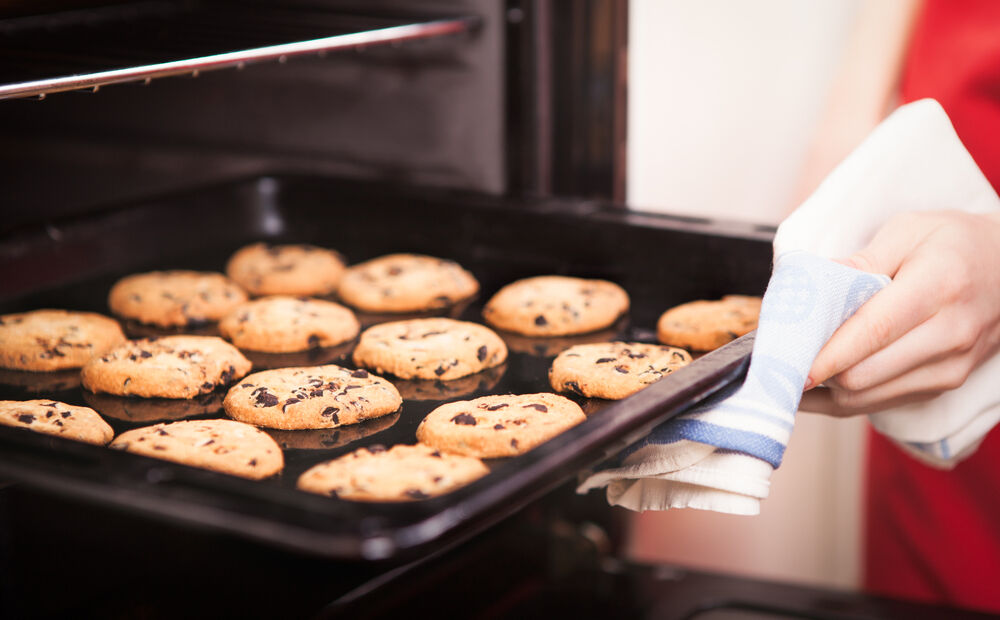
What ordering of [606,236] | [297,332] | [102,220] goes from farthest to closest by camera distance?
1. [102,220]
2. [606,236]
3. [297,332]

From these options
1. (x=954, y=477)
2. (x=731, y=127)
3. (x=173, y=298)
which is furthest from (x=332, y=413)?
(x=731, y=127)

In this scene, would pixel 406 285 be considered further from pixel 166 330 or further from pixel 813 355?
pixel 813 355

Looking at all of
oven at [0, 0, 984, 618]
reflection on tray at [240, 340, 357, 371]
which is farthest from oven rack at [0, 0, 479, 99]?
reflection on tray at [240, 340, 357, 371]

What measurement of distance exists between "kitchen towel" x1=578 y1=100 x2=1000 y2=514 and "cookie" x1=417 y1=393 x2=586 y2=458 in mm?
77

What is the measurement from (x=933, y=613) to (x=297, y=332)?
87 centimetres

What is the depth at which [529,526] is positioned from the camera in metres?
1.48

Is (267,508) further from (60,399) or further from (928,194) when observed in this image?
(928,194)

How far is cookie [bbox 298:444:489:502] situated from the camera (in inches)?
29.4

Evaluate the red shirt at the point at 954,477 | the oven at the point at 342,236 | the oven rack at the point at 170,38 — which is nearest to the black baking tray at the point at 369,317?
the oven at the point at 342,236

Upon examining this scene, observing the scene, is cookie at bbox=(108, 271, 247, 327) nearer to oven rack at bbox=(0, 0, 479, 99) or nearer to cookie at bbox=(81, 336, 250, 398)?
cookie at bbox=(81, 336, 250, 398)

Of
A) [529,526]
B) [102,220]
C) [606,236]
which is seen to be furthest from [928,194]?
[102,220]

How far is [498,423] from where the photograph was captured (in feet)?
3.01

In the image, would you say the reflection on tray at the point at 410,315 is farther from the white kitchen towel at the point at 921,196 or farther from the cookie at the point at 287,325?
the white kitchen towel at the point at 921,196

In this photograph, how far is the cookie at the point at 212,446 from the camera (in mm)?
859
